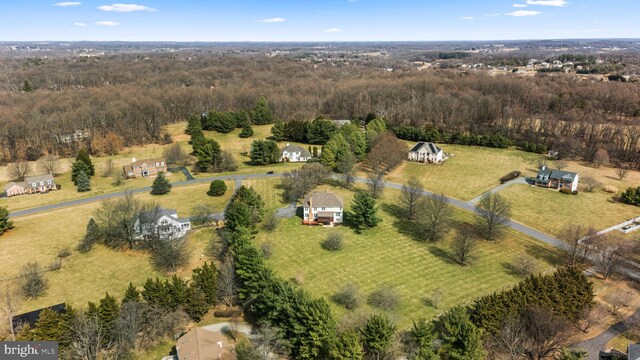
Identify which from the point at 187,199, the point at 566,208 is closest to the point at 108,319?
the point at 187,199

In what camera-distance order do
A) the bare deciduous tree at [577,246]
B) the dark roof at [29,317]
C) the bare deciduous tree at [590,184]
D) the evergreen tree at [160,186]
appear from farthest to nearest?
the evergreen tree at [160,186] < the bare deciduous tree at [590,184] < the bare deciduous tree at [577,246] < the dark roof at [29,317]

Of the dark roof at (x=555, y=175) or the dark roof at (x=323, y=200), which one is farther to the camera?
the dark roof at (x=555, y=175)

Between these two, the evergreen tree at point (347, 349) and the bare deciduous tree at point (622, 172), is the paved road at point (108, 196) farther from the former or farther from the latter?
the bare deciduous tree at point (622, 172)

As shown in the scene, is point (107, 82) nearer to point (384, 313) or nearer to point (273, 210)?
point (273, 210)

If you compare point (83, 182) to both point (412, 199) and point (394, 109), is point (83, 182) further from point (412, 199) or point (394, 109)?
point (394, 109)

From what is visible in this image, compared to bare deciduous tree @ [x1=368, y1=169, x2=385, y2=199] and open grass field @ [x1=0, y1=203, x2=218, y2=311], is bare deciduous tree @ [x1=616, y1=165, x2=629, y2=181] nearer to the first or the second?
bare deciduous tree @ [x1=368, y1=169, x2=385, y2=199]

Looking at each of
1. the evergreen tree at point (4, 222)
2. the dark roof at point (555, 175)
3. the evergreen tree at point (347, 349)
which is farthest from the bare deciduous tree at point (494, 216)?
the evergreen tree at point (4, 222)

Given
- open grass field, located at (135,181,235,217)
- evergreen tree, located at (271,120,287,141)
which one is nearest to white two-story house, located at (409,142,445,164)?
evergreen tree, located at (271,120,287,141)

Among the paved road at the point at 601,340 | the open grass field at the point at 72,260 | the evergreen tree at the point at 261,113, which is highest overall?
the evergreen tree at the point at 261,113
